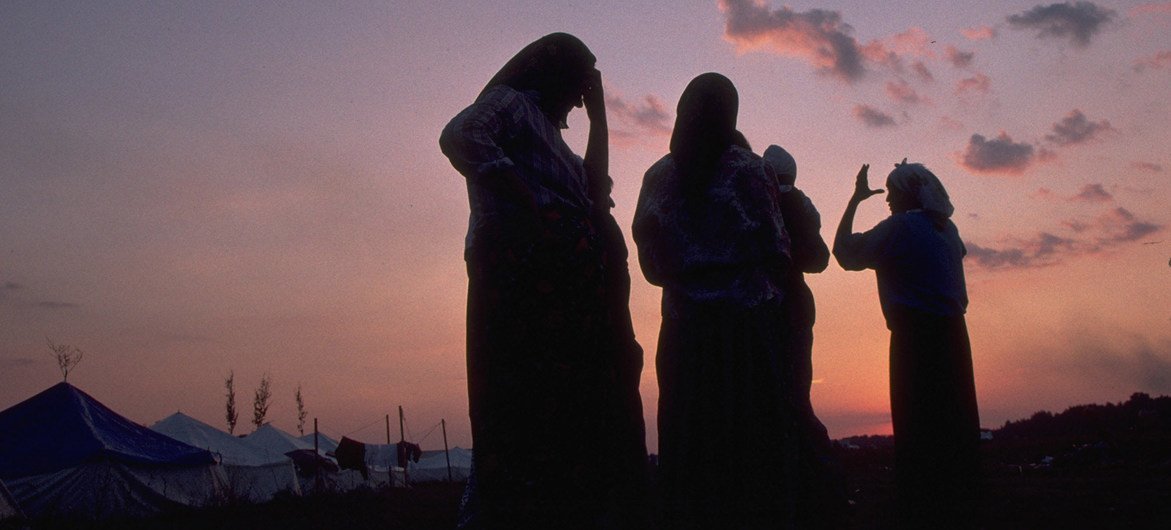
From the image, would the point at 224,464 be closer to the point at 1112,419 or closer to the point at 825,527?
the point at 1112,419

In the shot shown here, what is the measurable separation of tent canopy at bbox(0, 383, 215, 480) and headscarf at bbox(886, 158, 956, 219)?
67.3 feet

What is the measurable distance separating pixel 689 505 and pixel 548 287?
2.92 ft

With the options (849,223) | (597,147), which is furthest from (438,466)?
(597,147)

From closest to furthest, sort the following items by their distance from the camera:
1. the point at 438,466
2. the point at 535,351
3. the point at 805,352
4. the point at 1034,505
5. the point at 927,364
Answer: the point at 535,351
the point at 927,364
the point at 805,352
the point at 1034,505
the point at 438,466

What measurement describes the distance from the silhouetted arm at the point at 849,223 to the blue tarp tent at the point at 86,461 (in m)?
18.4

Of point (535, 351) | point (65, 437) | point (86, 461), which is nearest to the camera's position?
point (535, 351)

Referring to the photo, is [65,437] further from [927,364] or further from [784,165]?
[927,364]

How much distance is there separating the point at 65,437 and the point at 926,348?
21527 millimetres

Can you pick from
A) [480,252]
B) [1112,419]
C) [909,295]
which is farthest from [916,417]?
[1112,419]

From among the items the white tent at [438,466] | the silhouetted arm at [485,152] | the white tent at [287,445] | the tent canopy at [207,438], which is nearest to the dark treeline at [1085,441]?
the silhouetted arm at [485,152]

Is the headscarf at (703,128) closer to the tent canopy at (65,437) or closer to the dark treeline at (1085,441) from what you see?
the dark treeline at (1085,441)

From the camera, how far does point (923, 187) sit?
4.13 m

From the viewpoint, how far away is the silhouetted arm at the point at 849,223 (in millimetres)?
4137

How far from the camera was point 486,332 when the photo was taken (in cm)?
270
